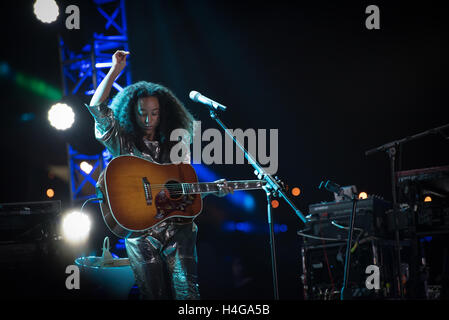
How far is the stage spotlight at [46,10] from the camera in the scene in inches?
196

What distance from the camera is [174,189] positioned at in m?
3.05

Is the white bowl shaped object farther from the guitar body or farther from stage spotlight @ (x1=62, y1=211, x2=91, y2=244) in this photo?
stage spotlight @ (x1=62, y1=211, x2=91, y2=244)

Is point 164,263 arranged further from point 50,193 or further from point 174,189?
point 50,193

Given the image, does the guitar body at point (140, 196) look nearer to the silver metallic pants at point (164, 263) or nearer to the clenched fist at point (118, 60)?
the silver metallic pants at point (164, 263)

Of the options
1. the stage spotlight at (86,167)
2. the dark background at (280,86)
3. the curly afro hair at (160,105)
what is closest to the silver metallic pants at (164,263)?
the curly afro hair at (160,105)

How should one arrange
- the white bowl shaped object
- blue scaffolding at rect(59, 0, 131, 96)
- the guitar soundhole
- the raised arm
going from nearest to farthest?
the raised arm
the guitar soundhole
the white bowl shaped object
blue scaffolding at rect(59, 0, 131, 96)

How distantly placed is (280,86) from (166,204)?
5.31 meters

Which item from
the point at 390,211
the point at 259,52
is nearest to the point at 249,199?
the point at 259,52

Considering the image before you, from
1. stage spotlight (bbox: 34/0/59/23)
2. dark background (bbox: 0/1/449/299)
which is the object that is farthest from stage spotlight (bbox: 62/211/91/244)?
dark background (bbox: 0/1/449/299)

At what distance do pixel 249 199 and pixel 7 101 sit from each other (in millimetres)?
4581

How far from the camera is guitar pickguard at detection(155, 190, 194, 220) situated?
9.57 ft

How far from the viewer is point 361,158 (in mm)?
8148

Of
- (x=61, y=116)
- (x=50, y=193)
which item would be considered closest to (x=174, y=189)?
(x=61, y=116)

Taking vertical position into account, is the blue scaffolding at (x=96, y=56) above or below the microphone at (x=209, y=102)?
above
